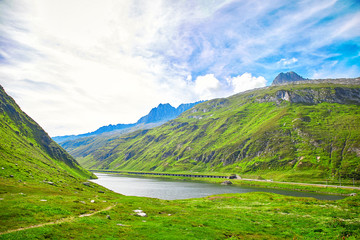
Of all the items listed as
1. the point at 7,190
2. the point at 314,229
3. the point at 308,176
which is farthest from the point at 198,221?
the point at 308,176

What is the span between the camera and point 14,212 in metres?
24.4

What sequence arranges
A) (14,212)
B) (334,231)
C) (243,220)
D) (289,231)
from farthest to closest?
(243,220)
(289,231)
(334,231)
(14,212)

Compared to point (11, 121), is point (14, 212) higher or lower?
lower

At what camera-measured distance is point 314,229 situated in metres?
28.7

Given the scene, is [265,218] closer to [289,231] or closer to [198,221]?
[289,231]

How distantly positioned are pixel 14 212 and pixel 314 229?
41.3m

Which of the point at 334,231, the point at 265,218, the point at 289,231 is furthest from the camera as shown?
the point at 265,218

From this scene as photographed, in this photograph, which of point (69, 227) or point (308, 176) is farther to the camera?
point (308, 176)

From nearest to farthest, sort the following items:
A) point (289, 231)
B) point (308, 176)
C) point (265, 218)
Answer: point (289, 231)
point (265, 218)
point (308, 176)

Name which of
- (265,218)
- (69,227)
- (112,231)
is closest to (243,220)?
(265,218)

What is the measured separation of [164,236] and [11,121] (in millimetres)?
214296

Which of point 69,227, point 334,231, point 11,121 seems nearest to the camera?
point 69,227

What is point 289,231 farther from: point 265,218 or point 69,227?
point 69,227

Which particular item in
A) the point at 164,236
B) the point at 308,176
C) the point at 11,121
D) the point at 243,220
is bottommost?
the point at 308,176
